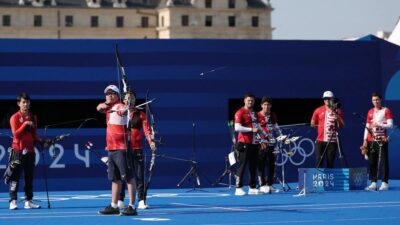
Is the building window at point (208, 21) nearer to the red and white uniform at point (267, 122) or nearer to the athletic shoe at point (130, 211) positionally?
the red and white uniform at point (267, 122)

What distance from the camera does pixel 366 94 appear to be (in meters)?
25.4

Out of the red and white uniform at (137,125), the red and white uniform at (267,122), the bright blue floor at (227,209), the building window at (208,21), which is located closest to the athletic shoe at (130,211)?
the bright blue floor at (227,209)

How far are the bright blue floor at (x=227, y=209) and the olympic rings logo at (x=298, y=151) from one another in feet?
8.96

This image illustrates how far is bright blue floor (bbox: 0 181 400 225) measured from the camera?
1602 cm

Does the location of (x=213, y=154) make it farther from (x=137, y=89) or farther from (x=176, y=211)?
(x=176, y=211)

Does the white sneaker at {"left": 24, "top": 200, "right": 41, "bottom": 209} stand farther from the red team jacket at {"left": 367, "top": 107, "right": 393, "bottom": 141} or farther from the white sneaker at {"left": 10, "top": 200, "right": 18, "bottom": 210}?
the red team jacket at {"left": 367, "top": 107, "right": 393, "bottom": 141}

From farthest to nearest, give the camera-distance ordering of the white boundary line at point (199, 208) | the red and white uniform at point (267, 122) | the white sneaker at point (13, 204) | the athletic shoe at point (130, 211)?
the red and white uniform at point (267, 122)
the white sneaker at point (13, 204)
the white boundary line at point (199, 208)
the athletic shoe at point (130, 211)

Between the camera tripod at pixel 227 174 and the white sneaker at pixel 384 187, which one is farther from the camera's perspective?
the camera tripod at pixel 227 174

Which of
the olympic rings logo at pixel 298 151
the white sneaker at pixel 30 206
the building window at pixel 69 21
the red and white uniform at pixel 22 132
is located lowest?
the white sneaker at pixel 30 206

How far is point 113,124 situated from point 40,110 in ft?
23.6

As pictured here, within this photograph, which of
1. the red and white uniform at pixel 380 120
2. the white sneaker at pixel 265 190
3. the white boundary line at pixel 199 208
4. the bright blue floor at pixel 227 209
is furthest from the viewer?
the red and white uniform at pixel 380 120

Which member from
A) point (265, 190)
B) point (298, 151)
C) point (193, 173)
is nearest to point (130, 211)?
point (265, 190)

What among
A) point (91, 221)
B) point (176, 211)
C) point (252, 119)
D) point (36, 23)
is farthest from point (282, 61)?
point (36, 23)

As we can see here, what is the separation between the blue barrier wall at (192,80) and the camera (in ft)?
77.6
